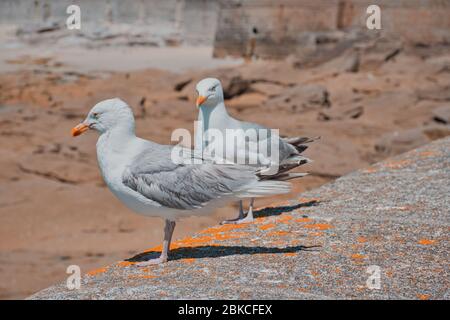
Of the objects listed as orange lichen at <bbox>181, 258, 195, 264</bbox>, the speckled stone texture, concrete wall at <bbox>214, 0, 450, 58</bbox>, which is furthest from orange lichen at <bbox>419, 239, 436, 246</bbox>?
concrete wall at <bbox>214, 0, 450, 58</bbox>

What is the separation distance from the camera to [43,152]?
1305 centimetres

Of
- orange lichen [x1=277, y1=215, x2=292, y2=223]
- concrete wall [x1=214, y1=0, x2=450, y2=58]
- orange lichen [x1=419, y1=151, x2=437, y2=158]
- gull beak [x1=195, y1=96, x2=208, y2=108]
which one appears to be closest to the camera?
orange lichen [x1=277, y1=215, x2=292, y2=223]

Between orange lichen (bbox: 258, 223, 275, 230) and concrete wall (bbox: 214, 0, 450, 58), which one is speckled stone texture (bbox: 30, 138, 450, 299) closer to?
orange lichen (bbox: 258, 223, 275, 230)

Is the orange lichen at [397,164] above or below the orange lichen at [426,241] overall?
below

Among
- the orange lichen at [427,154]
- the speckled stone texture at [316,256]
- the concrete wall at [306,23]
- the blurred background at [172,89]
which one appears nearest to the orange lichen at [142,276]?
the speckled stone texture at [316,256]

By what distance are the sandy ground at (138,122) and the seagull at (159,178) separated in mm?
3777

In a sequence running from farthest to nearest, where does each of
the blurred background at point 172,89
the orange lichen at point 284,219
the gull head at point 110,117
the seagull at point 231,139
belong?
the blurred background at point 172,89 < the seagull at point 231,139 < the orange lichen at point 284,219 < the gull head at point 110,117

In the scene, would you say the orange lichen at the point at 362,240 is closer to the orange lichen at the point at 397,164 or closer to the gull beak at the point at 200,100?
the gull beak at the point at 200,100

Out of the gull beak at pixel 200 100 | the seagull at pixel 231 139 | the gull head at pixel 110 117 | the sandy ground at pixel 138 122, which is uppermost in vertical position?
the gull head at pixel 110 117

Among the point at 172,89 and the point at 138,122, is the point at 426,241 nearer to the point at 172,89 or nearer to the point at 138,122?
the point at 138,122

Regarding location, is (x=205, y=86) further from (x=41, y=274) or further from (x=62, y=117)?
(x=62, y=117)

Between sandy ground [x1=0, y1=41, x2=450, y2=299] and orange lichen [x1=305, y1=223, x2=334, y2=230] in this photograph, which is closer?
orange lichen [x1=305, y1=223, x2=334, y2=230]

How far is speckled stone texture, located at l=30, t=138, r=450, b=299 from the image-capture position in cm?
388

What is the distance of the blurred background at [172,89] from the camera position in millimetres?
9203
